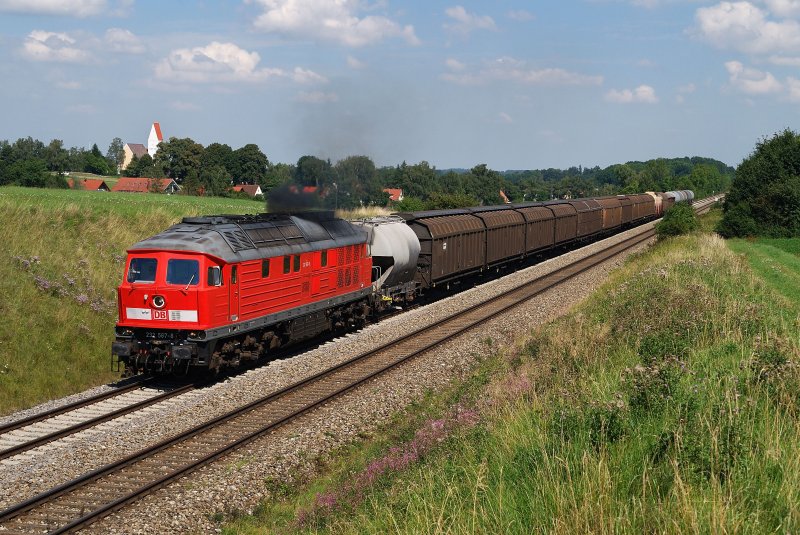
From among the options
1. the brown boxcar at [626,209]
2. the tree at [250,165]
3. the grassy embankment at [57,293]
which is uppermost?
the tree at [250,165]

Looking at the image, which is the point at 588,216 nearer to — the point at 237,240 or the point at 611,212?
the point at 611,212

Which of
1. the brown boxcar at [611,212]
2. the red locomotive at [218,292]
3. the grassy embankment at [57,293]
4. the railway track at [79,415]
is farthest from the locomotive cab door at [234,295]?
the brown boxcar at [611,212]

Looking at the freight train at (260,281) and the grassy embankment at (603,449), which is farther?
the freight train at (260,281)

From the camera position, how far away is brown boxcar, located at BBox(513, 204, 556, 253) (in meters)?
45.6

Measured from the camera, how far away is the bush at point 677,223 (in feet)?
179

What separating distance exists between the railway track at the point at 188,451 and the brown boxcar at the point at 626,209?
171 ft

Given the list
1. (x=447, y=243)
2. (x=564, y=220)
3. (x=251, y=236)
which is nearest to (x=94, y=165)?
(x=564, y=220)

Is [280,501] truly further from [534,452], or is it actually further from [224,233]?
[224,233]

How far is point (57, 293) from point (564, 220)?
1428 inches

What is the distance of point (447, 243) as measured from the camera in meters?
33.7

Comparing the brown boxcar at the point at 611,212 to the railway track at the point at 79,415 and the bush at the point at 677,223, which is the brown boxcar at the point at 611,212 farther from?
the railway track at the point at 79,415

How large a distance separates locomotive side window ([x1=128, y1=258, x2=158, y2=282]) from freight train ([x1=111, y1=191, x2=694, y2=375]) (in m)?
0.02

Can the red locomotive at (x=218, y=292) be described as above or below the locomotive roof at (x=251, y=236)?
below

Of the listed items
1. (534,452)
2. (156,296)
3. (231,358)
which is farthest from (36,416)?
(534,452)
